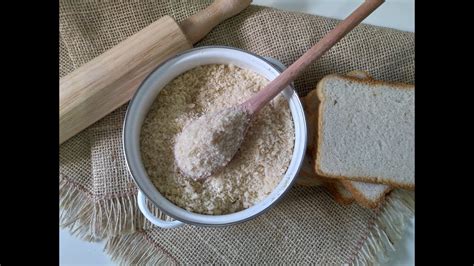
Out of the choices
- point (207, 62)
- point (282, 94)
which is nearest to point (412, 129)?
point (282, 94)

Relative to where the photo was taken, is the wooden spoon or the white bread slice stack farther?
the white bread slice stack

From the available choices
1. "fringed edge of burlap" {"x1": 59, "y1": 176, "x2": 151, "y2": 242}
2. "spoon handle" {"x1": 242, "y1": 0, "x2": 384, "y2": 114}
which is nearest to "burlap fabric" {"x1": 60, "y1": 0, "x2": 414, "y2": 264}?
"fringed edge of burlap" {"x1": 59, "y1": 176, "x2": 151, "y2": 242}

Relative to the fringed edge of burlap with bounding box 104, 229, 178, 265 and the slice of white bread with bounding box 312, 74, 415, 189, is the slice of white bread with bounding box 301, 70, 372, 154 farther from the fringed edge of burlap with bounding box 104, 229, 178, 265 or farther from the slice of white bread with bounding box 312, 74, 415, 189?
the fringed edge of burlap with bounding box 104, 229, 178, 265

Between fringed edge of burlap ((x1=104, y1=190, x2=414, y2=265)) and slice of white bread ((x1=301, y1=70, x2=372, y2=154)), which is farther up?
slice of white bread ((x1=301, y1=70, x2=372, y2=154))

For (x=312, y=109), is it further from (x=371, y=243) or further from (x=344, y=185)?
(x=371, y=243)

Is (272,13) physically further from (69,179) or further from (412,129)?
(69,179)

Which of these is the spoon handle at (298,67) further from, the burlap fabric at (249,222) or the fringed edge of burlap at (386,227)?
the fringed edge of burlap at (386,227)
